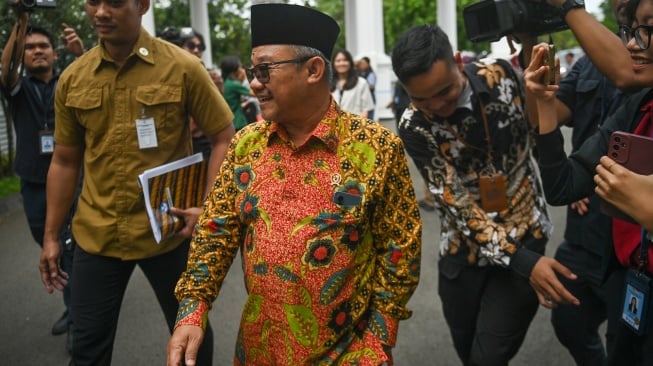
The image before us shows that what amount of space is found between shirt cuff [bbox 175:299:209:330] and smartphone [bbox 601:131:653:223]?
49.5 inches

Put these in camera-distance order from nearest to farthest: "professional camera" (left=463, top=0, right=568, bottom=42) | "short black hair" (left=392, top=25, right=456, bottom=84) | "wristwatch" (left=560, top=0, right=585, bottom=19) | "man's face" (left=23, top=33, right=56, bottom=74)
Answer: "wristwatch" (left=560, top=0, right=585, bottom=19) → "professional camera" (left=463, top=0, right=568, bottom=42) → "short black hair" (left=392, top=25, right=456, bottom=84) → "man's face" (left=23, top=33, right=56, bottom=74)

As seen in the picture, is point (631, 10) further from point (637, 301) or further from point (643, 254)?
point (637, 301)

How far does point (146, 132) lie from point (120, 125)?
0.36ft

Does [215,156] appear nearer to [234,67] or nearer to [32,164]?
[32,164]

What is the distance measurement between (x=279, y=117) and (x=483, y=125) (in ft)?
3.85

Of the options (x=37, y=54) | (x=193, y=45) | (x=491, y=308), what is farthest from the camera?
(x=193, y=45)

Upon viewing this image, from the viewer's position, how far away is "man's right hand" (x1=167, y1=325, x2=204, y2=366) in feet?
6.07

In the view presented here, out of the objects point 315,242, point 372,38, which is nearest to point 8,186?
point 315,242

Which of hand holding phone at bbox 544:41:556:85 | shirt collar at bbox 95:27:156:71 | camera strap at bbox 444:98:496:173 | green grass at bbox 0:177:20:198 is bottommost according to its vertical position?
green grass at bbox 0:177:20:198

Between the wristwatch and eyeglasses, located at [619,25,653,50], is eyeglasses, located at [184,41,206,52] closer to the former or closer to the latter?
the wristwatch

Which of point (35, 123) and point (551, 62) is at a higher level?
point (551, 62)

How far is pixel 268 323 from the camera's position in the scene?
2.00m

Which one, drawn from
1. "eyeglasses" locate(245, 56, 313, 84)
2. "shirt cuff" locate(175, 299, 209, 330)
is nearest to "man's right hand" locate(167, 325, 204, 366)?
"shirt cuff" locate(175, 299, 209, 330)

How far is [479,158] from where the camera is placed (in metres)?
2.91
